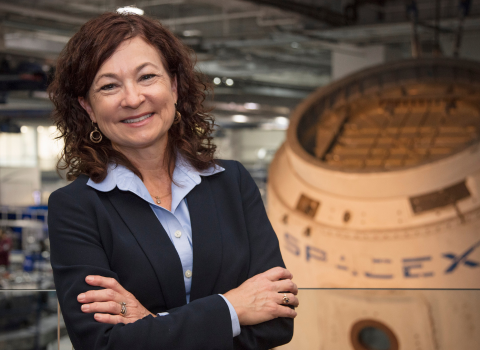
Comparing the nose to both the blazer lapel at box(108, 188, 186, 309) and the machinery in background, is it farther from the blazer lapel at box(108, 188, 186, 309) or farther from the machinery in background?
the machinery in background

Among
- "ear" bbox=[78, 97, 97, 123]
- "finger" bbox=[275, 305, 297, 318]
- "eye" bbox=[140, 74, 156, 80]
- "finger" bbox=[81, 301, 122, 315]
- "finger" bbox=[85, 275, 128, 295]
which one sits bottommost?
"finger" bbox=[275, 305, 297, 318]

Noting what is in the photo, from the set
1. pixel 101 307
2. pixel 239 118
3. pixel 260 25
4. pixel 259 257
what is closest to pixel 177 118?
pixel 259 257

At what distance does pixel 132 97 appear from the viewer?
1.17m

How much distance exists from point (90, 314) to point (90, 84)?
509mm

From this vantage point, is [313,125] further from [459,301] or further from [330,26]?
[459,301]

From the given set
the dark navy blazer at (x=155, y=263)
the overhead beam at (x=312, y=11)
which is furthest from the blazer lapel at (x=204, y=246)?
the overhead beam at (x=312, y=11)

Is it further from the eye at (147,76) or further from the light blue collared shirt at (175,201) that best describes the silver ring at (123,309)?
Result: the eye at (147,76)

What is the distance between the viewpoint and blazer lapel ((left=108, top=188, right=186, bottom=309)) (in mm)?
1145

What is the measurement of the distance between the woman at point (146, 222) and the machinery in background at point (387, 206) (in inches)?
24.2

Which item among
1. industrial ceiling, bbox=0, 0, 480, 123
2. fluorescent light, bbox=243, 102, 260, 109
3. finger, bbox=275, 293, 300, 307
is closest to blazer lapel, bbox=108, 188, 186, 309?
finger, bbox=275, 293, 300, 307

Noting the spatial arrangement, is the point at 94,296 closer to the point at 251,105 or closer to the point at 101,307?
the point at 101,307

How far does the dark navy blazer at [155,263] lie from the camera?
1062 millimetres

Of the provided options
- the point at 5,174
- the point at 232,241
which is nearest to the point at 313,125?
the point at 232,241

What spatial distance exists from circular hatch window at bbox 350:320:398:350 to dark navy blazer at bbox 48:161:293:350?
1.38 meters
